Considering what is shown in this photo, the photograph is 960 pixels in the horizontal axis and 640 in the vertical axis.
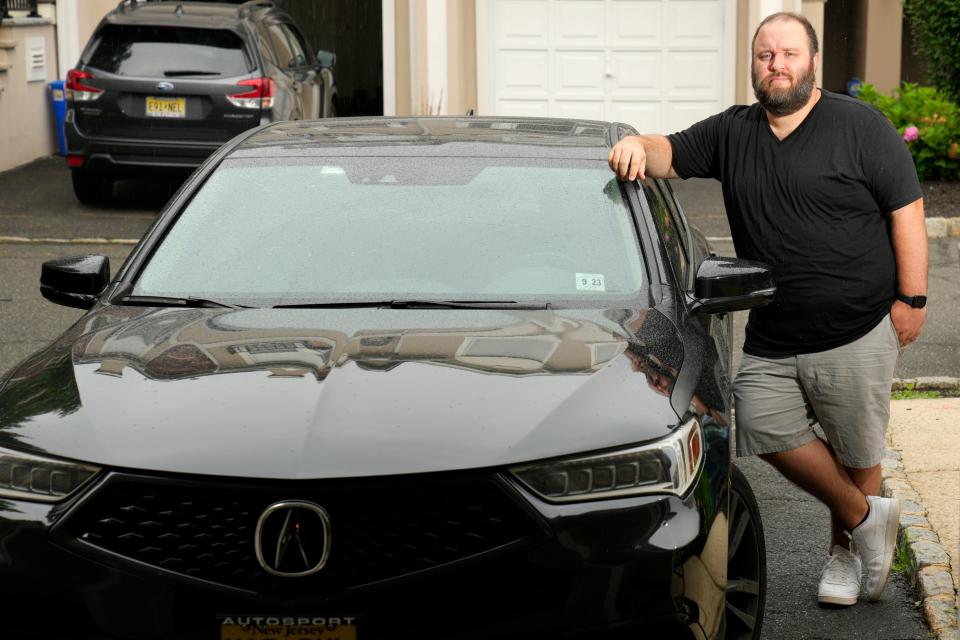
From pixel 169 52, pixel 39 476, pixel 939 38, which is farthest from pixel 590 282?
pixel 939 38

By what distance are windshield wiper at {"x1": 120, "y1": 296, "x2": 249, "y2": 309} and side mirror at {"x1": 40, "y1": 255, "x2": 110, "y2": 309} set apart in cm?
21

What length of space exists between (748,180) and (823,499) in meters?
1.07

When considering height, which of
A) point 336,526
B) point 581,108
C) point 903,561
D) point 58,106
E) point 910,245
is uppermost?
point 910,245

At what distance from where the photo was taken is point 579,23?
18.0 m

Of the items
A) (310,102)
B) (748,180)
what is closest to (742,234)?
(748,180)

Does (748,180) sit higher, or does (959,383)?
(748,180)

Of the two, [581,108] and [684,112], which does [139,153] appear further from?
[684,112]

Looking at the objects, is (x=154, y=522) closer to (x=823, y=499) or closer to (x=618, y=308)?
(x=618, y=308)

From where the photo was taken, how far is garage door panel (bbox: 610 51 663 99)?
1806 cm

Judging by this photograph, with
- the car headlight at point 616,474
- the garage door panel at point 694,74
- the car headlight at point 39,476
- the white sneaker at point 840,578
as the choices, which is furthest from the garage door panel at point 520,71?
the car headlight at point 39,476

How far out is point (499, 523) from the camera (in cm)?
327

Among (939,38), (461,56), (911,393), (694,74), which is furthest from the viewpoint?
(694,74)

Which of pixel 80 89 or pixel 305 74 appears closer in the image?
pixel 80 89

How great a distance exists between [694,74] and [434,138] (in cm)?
1331
